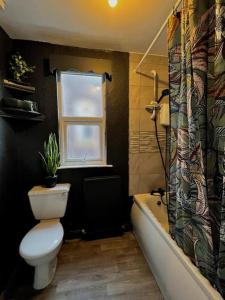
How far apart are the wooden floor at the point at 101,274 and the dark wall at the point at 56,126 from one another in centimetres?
36

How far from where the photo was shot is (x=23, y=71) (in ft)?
5.91

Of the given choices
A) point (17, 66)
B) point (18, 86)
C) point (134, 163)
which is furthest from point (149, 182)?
point (17, 66)

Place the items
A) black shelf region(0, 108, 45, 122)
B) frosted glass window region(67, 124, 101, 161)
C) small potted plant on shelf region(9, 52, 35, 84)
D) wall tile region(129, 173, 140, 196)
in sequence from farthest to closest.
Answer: wall tile region(129, 173, 140, 196)
frosted glass window region(67, 124, 101, 161)
small potted plant on shelf region(9, 52, 35, 84)
black shelf region(0, 108, 45, 122)

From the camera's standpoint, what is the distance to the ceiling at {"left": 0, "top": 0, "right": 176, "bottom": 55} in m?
1.39

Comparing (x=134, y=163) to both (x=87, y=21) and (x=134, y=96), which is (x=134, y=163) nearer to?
(x=134, y=96)

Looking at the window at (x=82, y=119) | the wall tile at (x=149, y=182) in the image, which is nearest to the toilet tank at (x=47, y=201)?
the window at (x=82, y=119)

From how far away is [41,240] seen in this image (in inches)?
60.3

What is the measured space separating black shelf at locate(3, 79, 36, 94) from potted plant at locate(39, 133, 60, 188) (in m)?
0.52

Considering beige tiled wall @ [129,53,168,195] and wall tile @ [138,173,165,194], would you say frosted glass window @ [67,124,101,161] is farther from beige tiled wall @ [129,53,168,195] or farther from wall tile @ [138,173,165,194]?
wall tile @ [138,173,165,194]

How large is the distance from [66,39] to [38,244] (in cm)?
205

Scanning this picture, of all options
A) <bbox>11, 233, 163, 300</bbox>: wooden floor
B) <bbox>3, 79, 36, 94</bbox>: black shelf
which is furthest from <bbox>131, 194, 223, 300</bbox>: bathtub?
<bbox>3, 79, 36, 94</bbox>: black shelf

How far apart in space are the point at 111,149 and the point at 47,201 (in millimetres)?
961

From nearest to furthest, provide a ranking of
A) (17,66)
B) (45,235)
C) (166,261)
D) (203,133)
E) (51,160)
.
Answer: (203,133)
(166,261)
(45,235)
(17,66)
(51,160)

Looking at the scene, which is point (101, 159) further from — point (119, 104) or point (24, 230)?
point (24, 230)
